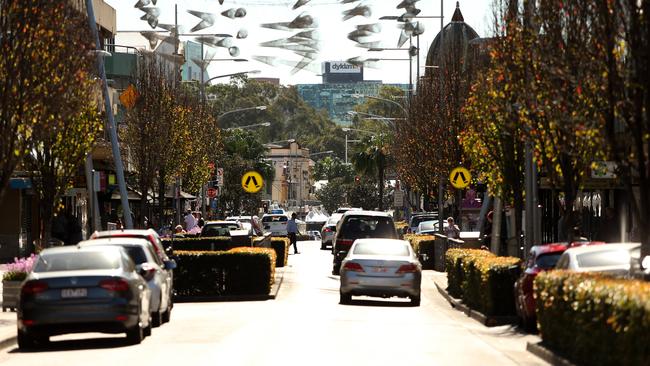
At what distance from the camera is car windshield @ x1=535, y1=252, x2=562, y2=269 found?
78.5ft

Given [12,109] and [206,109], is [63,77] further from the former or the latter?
[206,109]

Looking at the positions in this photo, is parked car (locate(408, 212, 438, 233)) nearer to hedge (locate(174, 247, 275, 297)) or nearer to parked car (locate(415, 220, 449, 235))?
parked car (locate(415, 220, 449, 235))

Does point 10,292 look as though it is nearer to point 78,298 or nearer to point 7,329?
point 7,329

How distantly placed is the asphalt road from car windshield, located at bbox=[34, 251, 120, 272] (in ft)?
3.95

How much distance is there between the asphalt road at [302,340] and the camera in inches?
741

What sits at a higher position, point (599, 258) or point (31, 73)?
point (31, 73)

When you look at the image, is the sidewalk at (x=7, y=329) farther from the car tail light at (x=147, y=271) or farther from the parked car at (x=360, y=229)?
the parked car at (x=360, y=229)

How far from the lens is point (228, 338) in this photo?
2228 cm

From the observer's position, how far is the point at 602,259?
22.2 m

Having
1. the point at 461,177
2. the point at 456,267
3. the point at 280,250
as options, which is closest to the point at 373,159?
the point at 280,250

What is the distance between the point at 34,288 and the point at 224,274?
48.0 feet

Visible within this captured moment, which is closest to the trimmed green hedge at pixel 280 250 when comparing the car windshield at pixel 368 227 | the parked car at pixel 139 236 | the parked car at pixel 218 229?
the parked car at pixel 218 229

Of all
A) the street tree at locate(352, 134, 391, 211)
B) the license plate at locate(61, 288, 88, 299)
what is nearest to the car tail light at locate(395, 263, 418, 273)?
the license plate at locate(61, 288, 88, 299)

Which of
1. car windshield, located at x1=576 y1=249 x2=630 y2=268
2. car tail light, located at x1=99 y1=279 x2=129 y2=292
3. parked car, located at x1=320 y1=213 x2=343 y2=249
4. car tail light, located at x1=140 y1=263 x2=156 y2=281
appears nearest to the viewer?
car tail light, located at x1=99 y1=279 x2=129 y2=292
